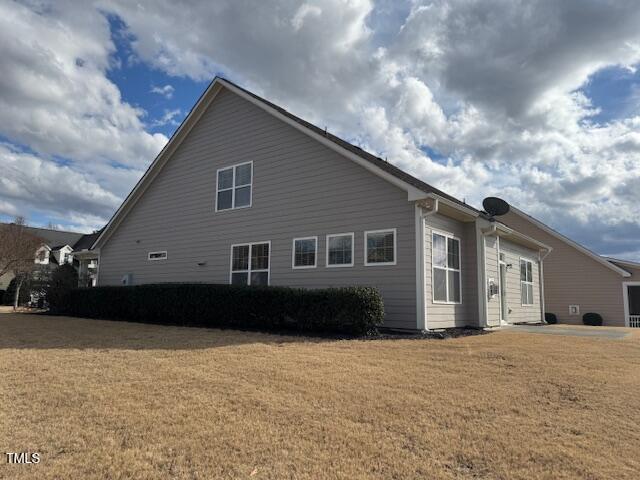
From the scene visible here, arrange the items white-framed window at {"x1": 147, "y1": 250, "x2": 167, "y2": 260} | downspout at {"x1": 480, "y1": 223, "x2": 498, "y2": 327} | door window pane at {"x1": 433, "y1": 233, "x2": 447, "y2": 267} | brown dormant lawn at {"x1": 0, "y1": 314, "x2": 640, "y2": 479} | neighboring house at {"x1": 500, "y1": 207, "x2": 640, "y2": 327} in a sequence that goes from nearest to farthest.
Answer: brown dormant lawn at {"x1": 0, "y1": 314, "x2": 640, "y2": 479}, door window pane at {"x1": 433, "y1": 233, "x2": 447, "y2": 267}, downspout at {"x1": 480, "y1": 223, "x2": 498, "y2": 327}, white-framed window at {"x1": 147, "y1": 250, "x2": 167, "y2": 260}, neighboring house at {"x1": 500, "y1": 207, "x2": 640, "y2": 327}

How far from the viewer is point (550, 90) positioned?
14422 mm

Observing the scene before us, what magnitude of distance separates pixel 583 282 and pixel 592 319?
1867mm

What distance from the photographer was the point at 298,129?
527 inches

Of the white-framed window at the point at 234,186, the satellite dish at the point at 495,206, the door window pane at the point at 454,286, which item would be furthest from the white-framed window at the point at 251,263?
the satellite dish at the point at 495,206

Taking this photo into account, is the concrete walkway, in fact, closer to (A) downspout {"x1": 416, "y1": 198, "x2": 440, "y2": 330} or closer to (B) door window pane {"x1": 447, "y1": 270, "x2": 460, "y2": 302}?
(B) door window pane {"x1": 447, "y1": 270, "x2": 460, "y2": 302}

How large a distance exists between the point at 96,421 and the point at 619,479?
4465 millimetres

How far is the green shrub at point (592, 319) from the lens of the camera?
70.1 ft

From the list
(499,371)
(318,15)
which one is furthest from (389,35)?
(499,371)

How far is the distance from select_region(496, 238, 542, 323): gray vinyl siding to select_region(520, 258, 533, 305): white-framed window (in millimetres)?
171

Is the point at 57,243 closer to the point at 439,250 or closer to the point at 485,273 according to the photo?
the point at 439,250

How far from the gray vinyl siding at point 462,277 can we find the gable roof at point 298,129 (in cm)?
61

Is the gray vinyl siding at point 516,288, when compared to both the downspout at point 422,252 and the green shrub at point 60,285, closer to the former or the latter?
the downspout at point 422,252

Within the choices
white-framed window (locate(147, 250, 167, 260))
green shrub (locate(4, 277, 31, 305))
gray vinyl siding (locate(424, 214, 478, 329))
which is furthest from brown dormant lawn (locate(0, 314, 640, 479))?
green shrub (locate(4, 277, 31, 305))

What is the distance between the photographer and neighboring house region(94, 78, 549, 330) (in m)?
11.0
